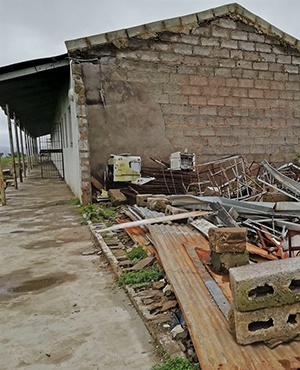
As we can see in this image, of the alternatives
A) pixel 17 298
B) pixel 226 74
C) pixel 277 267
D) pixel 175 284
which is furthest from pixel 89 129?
pixel 277 267

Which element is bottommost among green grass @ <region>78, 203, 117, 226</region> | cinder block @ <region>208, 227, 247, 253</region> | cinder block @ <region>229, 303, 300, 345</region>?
green grass @ <region>78, 203, 117, 226</region>

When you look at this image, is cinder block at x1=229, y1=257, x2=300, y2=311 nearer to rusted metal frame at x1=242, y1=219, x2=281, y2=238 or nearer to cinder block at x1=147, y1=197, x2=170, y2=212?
rusted metal frame at x1=242, y1=219, x2=281, y2=238

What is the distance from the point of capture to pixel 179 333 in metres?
2.53

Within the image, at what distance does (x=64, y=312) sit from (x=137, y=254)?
1.43 metres

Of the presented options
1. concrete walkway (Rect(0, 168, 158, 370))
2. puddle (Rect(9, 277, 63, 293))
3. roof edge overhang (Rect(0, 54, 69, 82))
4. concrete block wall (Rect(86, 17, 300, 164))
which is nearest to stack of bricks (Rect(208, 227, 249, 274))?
concrete walkway (Rect(0, 168, 158, 370))

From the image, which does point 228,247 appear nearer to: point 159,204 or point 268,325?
point 268,325

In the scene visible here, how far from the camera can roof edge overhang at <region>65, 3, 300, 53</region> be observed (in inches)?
321

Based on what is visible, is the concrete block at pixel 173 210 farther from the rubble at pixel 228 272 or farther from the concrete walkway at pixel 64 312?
the concrete walkway at pixel 64 312

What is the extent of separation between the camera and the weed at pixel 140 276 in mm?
3621


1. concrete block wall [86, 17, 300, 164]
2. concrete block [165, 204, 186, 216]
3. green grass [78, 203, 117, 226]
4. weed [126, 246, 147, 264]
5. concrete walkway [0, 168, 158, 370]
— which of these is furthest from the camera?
concrete block wall [86, 17, 300, 164]

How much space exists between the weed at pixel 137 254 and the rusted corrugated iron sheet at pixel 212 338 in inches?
31.7

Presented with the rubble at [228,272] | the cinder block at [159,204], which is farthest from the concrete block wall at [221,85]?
the rubble at [228,272]

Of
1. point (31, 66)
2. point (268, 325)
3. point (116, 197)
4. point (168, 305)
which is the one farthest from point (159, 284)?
point (31, 66)

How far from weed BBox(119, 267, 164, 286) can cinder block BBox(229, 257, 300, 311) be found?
151cm
